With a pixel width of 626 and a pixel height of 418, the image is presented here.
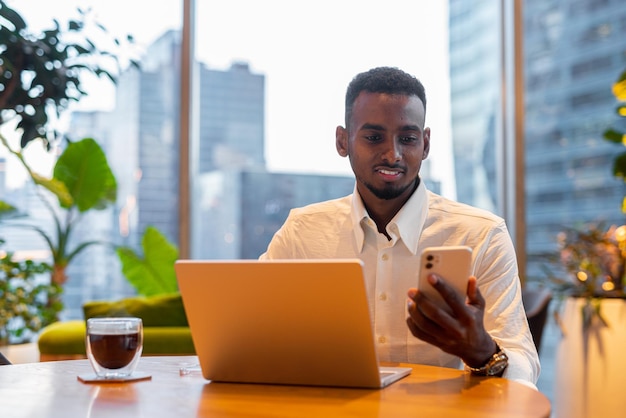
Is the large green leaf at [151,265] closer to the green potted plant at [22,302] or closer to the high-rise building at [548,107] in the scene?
the green potted plant at [22,302]

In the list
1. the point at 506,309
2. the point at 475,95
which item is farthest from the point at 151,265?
the point at 506,309

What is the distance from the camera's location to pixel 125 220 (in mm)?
5000

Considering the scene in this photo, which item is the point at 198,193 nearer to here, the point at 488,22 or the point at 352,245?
the point at 488,22

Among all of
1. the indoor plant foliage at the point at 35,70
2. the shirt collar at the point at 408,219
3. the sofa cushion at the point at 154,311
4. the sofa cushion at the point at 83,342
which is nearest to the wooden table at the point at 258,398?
the shirt collar at the point at 408,219

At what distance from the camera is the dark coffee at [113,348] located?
58.4 inches

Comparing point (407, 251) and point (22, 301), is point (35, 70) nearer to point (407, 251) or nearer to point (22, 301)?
point (22, 301)

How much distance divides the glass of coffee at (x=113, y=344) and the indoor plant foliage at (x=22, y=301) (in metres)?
2.66

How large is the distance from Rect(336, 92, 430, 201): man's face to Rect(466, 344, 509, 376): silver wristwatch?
0.58 meters

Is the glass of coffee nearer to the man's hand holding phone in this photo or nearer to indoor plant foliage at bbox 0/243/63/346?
the man's hand holding phone

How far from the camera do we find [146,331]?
3.22 meters

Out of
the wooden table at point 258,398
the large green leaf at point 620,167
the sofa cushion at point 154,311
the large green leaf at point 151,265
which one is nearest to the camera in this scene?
Result: the wooden table at point 258,398

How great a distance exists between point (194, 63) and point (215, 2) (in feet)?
1.32

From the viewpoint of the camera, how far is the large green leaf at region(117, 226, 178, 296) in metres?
4.74

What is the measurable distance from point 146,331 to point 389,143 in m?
1.62
